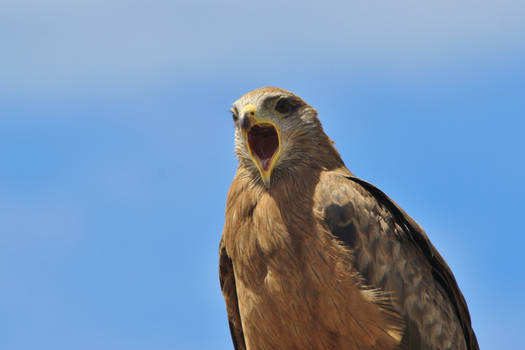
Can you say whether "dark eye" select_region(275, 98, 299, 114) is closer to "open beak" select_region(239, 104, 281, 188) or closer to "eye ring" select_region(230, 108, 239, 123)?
"open beak" select_region(239, 104, 281, 188)

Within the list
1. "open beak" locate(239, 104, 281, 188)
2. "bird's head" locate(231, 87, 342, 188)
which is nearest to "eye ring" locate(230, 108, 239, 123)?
"bird's head" locate(231, 87, 342, 188)

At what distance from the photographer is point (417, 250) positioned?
753 cm

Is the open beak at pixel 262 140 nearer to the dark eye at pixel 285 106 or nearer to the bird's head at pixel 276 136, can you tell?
the bird's head at pixel 276 136

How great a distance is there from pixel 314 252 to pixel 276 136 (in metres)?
1.47

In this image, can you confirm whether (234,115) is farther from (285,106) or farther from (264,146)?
(285,106)

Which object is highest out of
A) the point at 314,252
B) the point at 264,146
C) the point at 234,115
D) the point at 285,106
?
the point at 234,115

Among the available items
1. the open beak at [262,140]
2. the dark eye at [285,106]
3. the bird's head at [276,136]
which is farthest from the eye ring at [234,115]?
the dark eye at [285,106]

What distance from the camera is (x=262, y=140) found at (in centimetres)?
730

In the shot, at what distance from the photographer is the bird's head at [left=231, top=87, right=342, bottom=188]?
6.95 m

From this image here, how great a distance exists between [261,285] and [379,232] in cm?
148

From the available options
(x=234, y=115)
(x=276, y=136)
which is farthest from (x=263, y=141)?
(x=234, y=115)

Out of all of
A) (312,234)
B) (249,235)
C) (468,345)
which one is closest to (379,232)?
(312,234)

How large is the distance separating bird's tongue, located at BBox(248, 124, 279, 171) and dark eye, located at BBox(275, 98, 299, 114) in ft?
0.72

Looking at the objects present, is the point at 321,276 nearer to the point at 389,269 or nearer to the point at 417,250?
the point at 389,269
